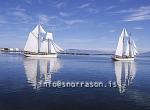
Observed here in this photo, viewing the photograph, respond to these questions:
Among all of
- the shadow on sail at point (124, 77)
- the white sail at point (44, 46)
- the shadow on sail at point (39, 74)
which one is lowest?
the shadow on sail at point (124, 77)

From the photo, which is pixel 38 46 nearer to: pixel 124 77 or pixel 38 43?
pixel 38 43

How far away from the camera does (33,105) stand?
91.8 ft

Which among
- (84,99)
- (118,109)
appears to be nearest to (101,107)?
(118,109)

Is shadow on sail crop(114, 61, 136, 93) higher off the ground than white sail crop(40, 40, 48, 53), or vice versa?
white sail crop(40, 40, 48, 53)

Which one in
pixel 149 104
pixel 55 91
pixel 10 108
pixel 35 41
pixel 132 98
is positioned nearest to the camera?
pixel 10 108

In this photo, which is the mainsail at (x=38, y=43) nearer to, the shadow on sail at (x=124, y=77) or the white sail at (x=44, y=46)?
the white sail at (x=44, y=46)

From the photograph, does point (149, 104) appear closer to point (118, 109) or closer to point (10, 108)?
point (118, 109)

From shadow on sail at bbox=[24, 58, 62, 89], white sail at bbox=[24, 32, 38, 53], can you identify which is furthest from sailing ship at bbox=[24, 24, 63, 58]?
shadow on sail at bbox=[24, 58, 62, 89]

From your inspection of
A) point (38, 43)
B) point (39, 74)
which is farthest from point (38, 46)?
point (39, 74)

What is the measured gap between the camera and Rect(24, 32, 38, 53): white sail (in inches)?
6452

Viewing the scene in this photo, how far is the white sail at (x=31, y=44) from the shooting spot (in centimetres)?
16388

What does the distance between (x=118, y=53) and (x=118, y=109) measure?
125 m

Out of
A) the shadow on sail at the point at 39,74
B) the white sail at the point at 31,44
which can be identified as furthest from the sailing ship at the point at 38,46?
the shadow on sail at the point at 39,74

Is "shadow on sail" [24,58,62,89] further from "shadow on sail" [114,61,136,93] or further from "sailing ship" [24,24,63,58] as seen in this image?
"sailing ship" [24,24,63,58]
